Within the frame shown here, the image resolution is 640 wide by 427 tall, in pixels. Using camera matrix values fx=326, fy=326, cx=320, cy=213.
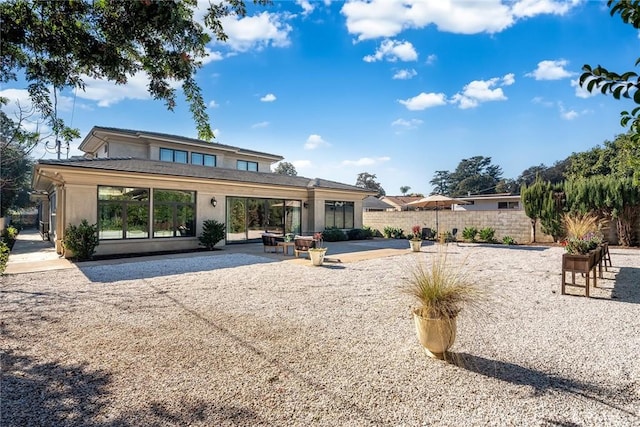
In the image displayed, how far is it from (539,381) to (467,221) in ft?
56.3

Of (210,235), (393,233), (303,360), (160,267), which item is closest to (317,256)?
(160,267)

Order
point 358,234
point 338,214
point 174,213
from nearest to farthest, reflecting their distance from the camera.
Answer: point 174,213 → point 358,234 → point 338,214

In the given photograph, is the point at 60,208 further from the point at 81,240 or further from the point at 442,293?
the point at 442,293

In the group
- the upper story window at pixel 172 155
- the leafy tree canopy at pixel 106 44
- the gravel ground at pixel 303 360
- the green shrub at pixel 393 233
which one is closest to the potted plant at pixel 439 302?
the gravel ground at pixel 303 360

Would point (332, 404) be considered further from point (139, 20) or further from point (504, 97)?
point (504, 97)

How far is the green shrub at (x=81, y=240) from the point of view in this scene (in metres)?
10.9

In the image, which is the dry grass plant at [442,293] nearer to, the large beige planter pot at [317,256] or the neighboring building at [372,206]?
the large beige planter pot at [317,256]

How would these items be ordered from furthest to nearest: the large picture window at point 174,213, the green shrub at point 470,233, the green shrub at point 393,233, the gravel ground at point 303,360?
the green shrub at point 393,233, the green shrub at point 470,233, the large picture window at point 174,213, the gravel ground at point 303,360

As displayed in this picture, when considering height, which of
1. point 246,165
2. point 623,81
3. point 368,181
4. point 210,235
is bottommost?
point 210,235

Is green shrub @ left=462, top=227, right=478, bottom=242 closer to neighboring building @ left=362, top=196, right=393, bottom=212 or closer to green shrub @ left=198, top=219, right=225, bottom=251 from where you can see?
green shrub @ left=198, top=219, right=225, bottom=251

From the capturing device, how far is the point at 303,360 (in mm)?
3766

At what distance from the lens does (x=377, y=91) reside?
530 inches

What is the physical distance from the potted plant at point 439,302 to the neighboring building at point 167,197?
12.1 metres

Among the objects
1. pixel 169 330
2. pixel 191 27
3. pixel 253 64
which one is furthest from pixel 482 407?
pixel 253 64
